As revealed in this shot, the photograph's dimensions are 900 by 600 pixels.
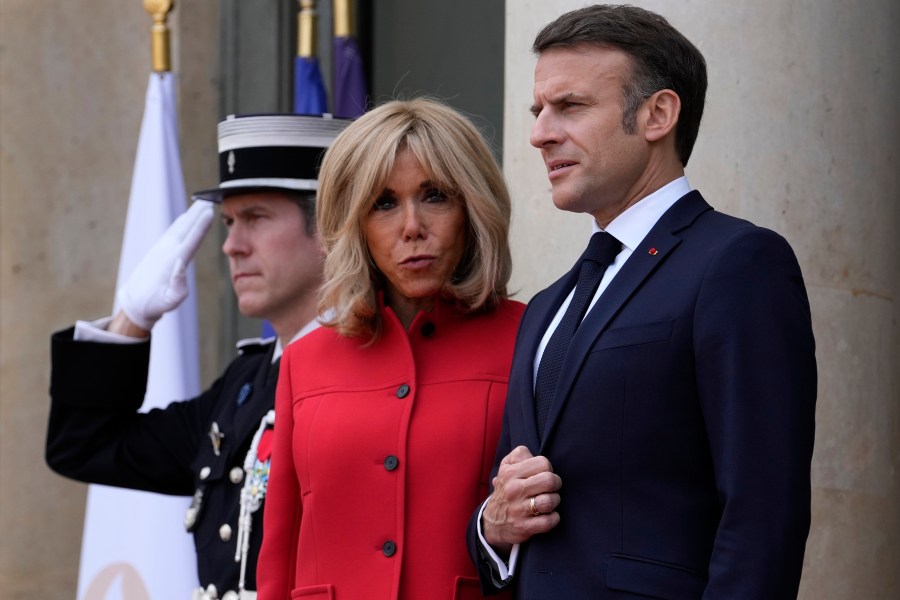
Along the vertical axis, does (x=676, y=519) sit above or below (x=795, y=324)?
below

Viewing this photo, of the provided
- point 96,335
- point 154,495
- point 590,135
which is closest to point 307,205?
point 96,335

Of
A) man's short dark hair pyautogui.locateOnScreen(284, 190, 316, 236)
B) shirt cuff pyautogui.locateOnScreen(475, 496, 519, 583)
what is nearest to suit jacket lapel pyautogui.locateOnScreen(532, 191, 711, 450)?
shirt cuff pyautogui.locateOnScreen(475, 496, 519, 583)

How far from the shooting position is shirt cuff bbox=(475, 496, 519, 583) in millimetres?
2494

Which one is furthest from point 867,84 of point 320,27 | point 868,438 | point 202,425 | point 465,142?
point 320,27

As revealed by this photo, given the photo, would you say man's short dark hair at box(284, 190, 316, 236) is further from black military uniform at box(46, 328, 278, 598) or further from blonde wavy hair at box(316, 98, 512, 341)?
blonde wavy hair at box(316, 98, 512, 341)

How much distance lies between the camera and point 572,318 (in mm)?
2461

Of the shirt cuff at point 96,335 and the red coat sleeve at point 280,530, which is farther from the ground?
the shirt cuff at point 96,335

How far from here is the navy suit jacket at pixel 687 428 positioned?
7.06ft

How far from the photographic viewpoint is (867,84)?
351 centimetres

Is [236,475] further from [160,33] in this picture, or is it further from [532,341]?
[160,33]

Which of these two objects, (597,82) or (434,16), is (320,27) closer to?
(434,16)

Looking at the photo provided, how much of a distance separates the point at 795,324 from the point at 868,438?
1350 mm

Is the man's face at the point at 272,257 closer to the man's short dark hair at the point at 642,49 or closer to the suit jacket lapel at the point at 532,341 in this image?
the suit jacket lapel at the point at 532,341

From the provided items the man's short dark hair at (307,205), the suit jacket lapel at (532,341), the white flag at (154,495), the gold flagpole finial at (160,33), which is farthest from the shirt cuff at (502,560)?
the gold flagpole finial at (160,33)
